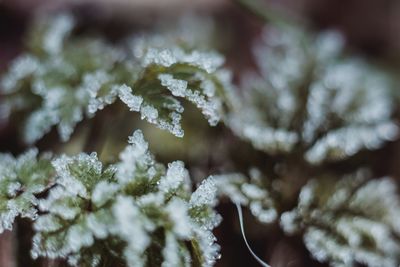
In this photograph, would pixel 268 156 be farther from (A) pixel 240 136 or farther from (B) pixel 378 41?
(B) pixel 378 41

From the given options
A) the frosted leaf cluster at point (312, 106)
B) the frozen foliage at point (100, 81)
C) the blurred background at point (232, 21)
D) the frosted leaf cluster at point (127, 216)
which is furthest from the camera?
the blurred background at point (232, 21)

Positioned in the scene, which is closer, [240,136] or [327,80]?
[240,136]

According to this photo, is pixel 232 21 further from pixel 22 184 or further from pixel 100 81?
pixel 22 184

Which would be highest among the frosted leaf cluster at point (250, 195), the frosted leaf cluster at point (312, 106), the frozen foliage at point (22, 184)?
the frosted leaf cluster at point (312, 106)

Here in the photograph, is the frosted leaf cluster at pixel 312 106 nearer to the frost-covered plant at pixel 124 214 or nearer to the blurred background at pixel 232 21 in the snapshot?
the blurred background at pixel 232 21

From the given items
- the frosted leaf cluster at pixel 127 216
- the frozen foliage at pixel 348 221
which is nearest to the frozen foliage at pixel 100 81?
the frosted leaf cluster at pixel 127 216

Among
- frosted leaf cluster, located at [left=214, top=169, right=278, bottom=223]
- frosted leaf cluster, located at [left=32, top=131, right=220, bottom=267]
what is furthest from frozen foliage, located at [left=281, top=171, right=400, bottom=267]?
frosted leaf cluster, located at [left=32, top=131, right=220, bottom=267]

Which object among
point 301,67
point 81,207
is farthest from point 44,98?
point 301,67
